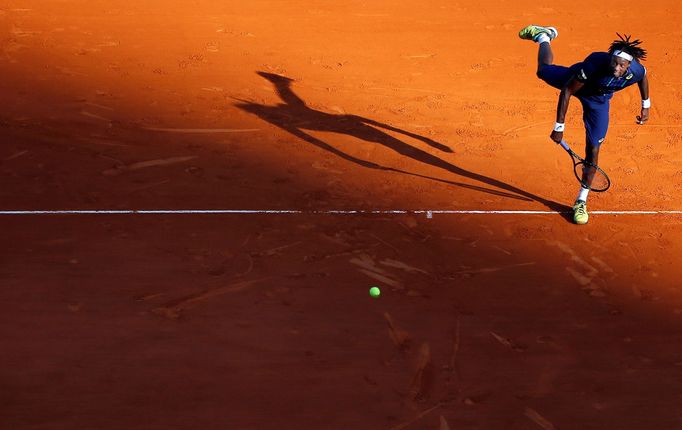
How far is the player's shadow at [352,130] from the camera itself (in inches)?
408

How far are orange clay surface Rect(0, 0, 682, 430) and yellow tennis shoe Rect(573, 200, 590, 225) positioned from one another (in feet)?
0.44

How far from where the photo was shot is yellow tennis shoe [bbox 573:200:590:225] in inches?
373

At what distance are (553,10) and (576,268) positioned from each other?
28.4ft

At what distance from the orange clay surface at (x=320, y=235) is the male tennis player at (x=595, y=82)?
94 cm

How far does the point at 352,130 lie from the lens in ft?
38.0

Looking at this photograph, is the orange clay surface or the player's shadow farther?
the player's shadow

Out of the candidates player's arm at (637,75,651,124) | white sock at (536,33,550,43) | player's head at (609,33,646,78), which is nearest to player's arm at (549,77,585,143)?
player's head at (609,33,646,78)

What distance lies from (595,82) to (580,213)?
144 cm

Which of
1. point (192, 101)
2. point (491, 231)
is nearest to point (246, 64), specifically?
point (192, 101)

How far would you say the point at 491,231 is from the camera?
30.4 feet

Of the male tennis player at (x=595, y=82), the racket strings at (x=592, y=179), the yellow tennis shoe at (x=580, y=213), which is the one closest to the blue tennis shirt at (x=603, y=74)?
the male tennis player at (x=595, y=82)

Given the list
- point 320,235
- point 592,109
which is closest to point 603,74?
point 592,109

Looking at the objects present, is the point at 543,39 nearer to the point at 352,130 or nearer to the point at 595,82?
the point at 595,82

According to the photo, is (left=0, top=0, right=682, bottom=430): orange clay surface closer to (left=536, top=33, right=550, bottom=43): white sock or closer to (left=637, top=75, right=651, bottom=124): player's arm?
(left=637, top=75, right=651, bottom=124): player's arm
